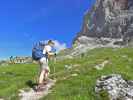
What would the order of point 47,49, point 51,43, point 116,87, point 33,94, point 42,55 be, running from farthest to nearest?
point 51,43
point 47,49
point 42,55
point 33,94
point 116,87

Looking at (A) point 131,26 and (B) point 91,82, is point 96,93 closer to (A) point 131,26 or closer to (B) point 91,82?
(B) point 91,82

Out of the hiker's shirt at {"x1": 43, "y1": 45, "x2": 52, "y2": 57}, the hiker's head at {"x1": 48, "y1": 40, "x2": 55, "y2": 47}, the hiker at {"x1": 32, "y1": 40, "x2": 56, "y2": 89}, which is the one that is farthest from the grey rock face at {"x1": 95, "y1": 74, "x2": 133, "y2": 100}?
the hiker's head at {"x1": 48, "y1": 40, "x2": 55, "y2": 47}

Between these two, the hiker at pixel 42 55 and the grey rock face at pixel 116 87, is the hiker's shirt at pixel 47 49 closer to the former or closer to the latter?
the hiker at pixel 42 55

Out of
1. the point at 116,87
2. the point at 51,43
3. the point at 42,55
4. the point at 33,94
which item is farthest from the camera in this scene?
the point at 51,43

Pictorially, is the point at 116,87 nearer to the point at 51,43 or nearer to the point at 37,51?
the point at 51,43

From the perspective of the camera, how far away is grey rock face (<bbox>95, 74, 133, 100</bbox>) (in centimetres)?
3044

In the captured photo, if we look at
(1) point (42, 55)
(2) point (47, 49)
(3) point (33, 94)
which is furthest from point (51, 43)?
(3) point (33, 94)

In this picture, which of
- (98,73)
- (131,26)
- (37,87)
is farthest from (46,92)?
(131,26)

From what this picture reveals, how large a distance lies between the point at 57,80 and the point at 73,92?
5.68m

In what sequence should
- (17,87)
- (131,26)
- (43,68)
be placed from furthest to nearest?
1. (131,26)
2. (17,87)
3. (43,68)

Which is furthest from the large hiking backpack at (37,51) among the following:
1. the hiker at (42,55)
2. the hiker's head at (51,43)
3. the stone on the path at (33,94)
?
the stone on the path at (33,94)

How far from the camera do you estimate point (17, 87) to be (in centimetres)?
3694

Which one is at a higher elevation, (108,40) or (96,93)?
(108,40)

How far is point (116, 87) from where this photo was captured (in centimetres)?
3100
